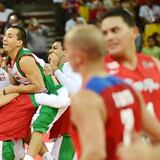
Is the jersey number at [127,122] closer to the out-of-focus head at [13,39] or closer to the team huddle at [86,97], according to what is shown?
the team huddle at [86,97]

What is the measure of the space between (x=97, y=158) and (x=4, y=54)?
5.11 metres

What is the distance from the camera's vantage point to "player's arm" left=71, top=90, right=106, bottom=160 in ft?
Answer: 11.3

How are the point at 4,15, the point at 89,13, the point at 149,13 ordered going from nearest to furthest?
the point at 4,15 → the point at 89,13 → the point at 149,13

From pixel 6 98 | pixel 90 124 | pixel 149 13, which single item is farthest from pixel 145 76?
pixel 149 13

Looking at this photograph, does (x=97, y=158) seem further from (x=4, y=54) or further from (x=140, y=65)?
(x=4, y=54)

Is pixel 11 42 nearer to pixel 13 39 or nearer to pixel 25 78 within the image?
pixel 13 39

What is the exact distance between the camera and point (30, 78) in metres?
7.31

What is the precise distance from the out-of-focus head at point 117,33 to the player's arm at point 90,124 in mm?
1088

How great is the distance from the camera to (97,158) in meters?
3.44

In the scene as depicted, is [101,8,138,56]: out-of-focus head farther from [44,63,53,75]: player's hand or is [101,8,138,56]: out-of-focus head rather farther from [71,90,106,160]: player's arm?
[44,63,53,75]: player's hand

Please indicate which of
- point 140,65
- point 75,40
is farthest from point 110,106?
point 140,65

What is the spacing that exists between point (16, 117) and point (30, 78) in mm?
529

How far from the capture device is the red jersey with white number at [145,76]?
4.65 meters

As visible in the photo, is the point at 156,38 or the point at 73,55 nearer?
the point at 73,55
